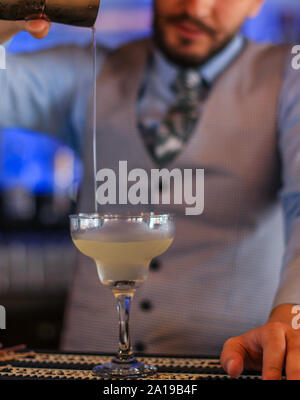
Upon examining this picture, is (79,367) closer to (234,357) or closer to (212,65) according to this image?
(234,357)

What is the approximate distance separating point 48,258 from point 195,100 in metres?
1.85

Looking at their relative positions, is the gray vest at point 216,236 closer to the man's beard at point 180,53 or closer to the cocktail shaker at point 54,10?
the man's beard at point 180,53

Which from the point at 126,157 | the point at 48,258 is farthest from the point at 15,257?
the point at 126,157

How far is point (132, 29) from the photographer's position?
2910 millimetres

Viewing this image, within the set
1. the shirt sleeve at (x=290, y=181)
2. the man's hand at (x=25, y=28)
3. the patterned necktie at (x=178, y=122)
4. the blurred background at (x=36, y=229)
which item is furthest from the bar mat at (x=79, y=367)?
the blurred background at (x=36, y=229)

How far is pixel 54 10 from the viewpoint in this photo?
976 millimetres

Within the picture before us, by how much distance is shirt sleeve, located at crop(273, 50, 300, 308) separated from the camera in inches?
44.6

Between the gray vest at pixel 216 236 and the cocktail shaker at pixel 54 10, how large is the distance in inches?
31.1

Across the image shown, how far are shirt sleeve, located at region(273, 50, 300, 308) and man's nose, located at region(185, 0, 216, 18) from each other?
314 mm

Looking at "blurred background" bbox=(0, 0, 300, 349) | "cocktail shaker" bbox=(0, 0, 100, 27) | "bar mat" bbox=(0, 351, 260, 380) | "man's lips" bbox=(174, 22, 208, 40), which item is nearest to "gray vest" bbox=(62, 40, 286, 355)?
"man's lips" bbox=(174, 22, 208, 40)

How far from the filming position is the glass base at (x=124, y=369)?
924 mm

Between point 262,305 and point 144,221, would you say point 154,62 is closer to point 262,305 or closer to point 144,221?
point 262,305
